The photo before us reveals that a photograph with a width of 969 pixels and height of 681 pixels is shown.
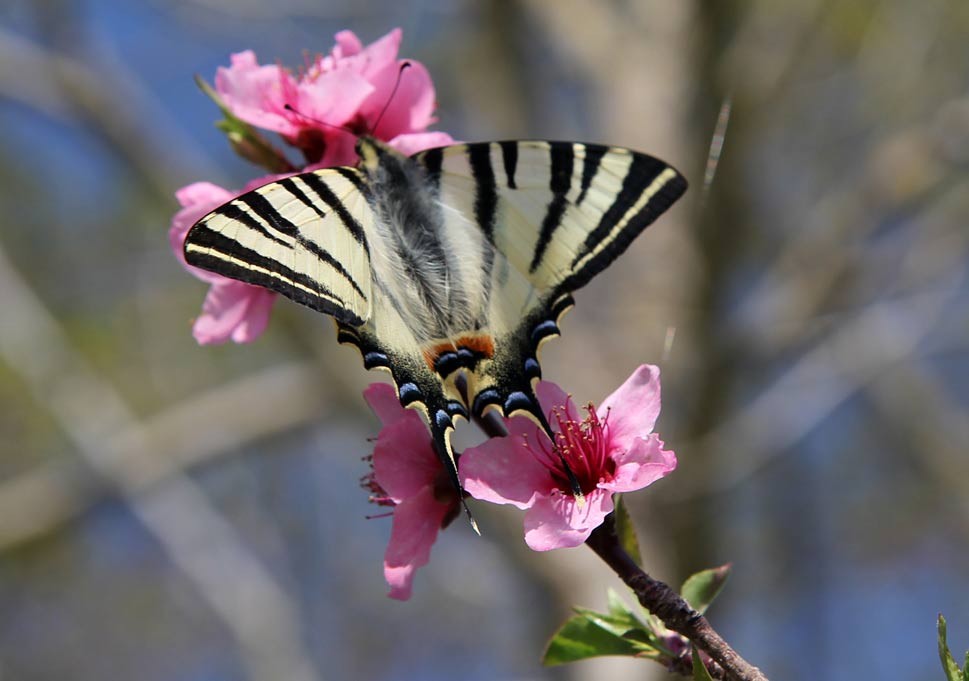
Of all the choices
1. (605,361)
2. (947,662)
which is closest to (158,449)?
(605,361)

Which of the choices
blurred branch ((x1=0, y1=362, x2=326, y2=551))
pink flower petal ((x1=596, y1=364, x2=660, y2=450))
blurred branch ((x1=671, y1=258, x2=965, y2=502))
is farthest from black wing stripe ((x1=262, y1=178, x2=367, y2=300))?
blurred branch ((x1=0, y1=362, x2=326, y2=551))

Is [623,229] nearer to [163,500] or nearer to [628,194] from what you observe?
[628,194]

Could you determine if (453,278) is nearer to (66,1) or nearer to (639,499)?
(639,499)

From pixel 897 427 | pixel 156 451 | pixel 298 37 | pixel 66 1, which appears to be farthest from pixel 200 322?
pixel 897 427

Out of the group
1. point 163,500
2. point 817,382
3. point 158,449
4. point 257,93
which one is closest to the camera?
point 257,93

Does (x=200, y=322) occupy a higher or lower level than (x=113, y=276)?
higher

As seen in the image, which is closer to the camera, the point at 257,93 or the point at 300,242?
the point at 300,242
